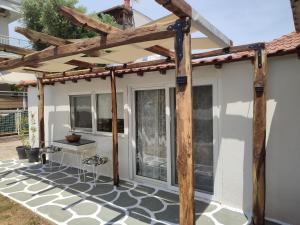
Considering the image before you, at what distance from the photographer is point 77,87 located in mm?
9938

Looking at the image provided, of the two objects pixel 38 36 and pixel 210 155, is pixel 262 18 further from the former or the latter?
pixel 38 36

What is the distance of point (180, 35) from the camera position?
3.68 metres

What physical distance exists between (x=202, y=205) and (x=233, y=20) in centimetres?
899

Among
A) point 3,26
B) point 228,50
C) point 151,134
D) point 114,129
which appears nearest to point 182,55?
point 228,50

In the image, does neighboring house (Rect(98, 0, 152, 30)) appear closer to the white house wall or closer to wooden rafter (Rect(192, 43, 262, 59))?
the white house wall

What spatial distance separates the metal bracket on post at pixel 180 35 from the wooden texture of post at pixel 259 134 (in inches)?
88.7

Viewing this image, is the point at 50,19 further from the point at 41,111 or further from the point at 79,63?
the point at 79,63

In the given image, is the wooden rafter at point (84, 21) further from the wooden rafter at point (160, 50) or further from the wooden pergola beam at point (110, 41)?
the wooden rafter at point (160, 50)


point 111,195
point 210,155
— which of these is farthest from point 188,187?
point 111,195

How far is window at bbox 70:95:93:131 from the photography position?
9.81 meters

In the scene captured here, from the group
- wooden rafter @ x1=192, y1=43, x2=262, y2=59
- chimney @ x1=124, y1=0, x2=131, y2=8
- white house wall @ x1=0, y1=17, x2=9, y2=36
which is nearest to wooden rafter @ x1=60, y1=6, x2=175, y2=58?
wooden rafter @ x1=192, y1=43, x2=262, y2=59

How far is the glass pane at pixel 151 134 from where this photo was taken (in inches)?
304

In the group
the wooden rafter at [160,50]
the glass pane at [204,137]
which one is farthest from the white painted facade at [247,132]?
the wooden rafter at [160,50]

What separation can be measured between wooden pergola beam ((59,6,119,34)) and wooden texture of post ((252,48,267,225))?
302cm
